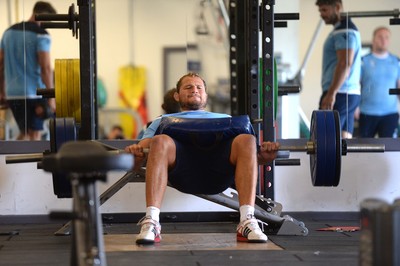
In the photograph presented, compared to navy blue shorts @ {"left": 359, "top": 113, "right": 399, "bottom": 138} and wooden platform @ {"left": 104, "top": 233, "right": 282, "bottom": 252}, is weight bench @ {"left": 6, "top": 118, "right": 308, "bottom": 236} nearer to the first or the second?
wooden platform @ {"left": 104, "top": 233, "right": 282, "bottom": 252}

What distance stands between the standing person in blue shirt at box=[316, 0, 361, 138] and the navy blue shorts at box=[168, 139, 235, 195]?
156 cm

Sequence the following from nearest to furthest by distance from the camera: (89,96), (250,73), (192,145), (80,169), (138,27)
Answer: (80,169)
(192,145)
(89,96)
(250,73)
(138,27)

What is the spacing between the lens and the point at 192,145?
148 inches

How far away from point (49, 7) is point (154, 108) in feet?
11.6

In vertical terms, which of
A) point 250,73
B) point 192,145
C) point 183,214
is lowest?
point 183,214

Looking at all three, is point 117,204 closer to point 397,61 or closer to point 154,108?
point 397,61

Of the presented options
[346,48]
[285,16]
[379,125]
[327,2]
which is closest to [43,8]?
[285,16]

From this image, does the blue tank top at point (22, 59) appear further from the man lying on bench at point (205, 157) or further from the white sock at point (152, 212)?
the white sock at point (152, 212)

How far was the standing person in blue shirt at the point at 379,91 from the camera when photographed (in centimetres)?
523

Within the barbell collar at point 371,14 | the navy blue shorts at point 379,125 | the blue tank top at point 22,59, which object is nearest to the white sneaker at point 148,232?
the blue tank top at point 22,59

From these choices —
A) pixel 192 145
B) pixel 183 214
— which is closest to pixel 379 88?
pixel 183 214

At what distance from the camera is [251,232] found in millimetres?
3531

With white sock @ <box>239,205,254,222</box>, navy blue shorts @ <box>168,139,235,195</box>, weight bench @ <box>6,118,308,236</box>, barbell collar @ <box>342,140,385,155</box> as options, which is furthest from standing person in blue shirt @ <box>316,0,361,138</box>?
white sock @ <box>239,205,254,222</box>

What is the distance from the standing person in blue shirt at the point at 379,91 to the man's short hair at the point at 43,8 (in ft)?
6.99
